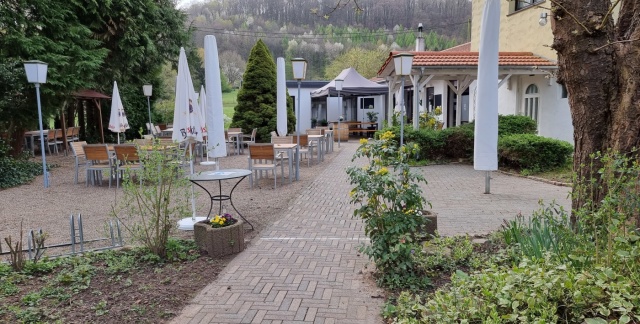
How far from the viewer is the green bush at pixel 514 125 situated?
35.8 feet

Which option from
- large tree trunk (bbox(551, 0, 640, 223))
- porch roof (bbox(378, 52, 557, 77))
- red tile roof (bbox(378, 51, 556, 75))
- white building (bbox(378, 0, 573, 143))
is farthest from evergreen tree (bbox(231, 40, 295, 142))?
large tree trunk (bbox(551, 0, 640, 223))

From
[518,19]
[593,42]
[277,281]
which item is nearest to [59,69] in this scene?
[277,281]

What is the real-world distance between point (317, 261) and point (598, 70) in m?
2.77

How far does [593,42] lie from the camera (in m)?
3.25

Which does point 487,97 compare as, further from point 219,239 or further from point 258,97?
point 258,97

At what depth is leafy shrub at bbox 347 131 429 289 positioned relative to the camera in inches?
135

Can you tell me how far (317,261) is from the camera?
415 cm

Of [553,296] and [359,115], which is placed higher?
[359,115]

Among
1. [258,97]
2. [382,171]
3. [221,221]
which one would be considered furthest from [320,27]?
[382,171]

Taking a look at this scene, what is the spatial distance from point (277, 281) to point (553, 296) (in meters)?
2.13

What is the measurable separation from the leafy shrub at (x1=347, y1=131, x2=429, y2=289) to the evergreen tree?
12517 millimetres

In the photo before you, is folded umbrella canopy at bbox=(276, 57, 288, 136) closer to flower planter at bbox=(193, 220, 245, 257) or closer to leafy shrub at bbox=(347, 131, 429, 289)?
flower planter at bbox=(193, 220, 245, 257)

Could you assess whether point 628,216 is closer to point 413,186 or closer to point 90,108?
point 413,186

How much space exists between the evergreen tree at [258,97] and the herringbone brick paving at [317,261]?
846 cm
